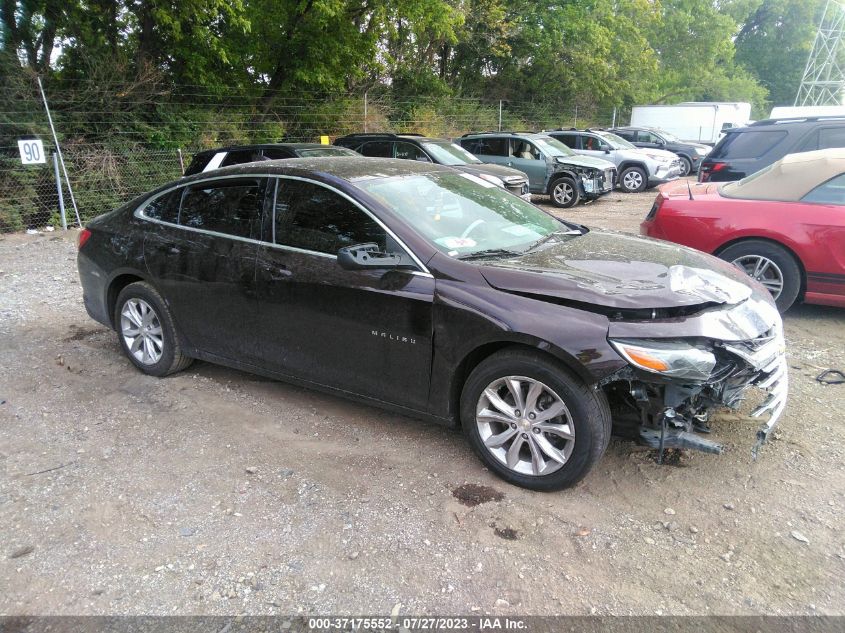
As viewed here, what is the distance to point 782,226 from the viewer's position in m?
5.75

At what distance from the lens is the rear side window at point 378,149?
12.4 meters

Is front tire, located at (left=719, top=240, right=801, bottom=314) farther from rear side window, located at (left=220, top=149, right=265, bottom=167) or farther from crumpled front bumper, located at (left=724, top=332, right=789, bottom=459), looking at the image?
rear side window, located at (left=220, top=149, right=265, bottom=167)

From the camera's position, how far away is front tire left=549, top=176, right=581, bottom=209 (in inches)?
564

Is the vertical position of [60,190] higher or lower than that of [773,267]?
lower

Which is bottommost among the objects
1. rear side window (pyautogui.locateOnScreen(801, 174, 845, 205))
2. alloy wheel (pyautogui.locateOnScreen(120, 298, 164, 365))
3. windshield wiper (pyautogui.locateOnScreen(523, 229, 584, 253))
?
alloy wheel (pyautogui.locateOnScreen(120, 298, 164, 365))

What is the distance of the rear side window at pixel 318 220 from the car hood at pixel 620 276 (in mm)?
813

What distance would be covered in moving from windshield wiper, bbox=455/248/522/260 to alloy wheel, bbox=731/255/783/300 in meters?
3.21

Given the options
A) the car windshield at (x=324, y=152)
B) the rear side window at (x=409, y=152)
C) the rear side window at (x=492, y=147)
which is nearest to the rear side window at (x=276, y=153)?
the car windshield at (x=324, y=152)

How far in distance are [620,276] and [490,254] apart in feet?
2.44

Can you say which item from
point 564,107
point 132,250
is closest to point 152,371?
point 132,250

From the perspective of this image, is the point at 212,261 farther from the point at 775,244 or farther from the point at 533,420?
the point at 775,244

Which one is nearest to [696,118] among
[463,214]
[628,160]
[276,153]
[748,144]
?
[628,160]

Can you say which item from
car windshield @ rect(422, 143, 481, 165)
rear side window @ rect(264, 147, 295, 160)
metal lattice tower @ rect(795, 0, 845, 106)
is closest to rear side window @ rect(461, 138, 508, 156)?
car windshield @ rect(422, 143, 481, 165)

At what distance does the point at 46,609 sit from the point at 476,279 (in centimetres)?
244
